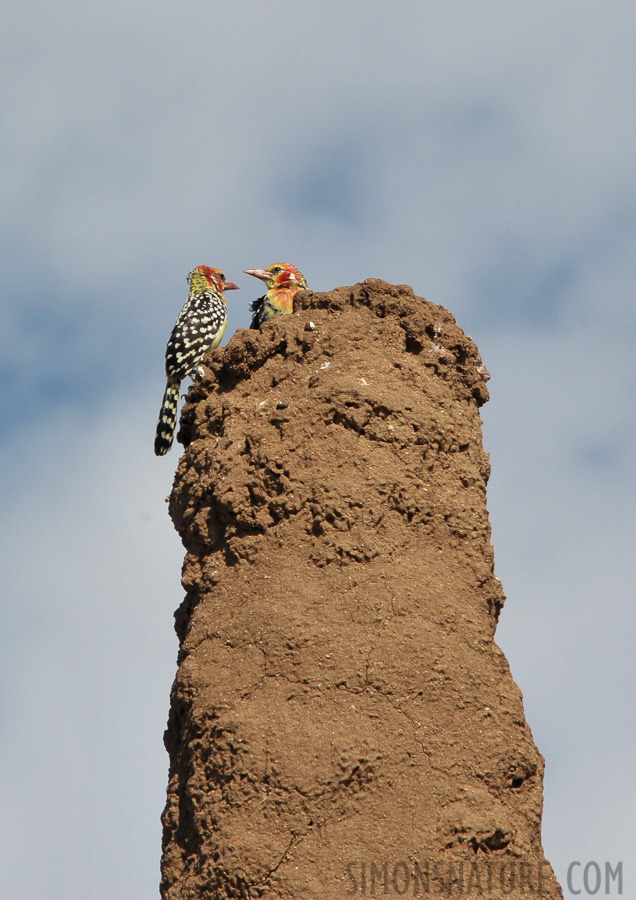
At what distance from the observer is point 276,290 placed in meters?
12.4

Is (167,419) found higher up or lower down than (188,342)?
lower down

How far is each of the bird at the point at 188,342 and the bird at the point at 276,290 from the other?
408mm

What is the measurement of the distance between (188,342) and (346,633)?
5186 mm

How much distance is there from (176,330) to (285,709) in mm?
5600

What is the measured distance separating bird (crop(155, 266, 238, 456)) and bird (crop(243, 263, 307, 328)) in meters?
0.41

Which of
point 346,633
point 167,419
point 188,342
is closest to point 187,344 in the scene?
point 188,342

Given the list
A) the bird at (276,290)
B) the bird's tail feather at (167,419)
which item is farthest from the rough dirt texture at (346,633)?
the bird at (276,290)

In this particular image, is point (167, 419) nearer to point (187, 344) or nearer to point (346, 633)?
point (187, 344)

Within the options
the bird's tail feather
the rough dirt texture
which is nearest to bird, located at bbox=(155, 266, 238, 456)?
the bird's tail feather

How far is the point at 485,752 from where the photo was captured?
20.4ft

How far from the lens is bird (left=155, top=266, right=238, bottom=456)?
33.3 feet

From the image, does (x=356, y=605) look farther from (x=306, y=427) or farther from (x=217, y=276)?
(x=217, y=276)

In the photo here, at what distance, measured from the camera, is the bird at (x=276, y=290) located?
11.7 metres

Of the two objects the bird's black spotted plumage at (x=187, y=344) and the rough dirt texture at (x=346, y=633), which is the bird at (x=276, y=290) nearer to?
the bird's black spotted plumage at (x=187, y=344)
